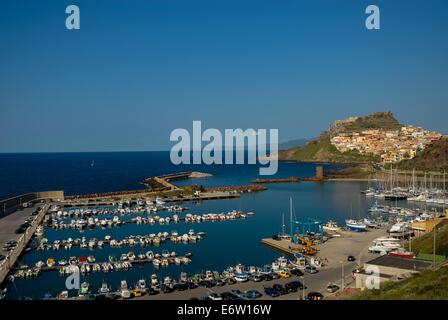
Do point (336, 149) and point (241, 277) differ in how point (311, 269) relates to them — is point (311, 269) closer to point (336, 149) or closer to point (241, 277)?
point (241, 277)

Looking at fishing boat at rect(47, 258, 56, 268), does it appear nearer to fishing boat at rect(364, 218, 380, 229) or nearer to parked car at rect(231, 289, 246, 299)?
parked car at rect(231, 289, 246, 299)

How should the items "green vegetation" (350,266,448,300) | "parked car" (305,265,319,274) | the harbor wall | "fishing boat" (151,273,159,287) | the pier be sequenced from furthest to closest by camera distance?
the pier
the harbor wall
"parked car" (305,265,319,274)
"fishing boat" (151,273,159,287)
"green vegetation" (350,266,448,300)

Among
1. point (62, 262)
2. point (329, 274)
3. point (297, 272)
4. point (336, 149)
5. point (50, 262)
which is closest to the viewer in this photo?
point (329, 274)

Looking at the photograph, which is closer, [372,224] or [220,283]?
[220,283]

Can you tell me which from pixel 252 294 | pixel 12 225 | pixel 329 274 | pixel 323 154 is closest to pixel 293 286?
pixel 252 294

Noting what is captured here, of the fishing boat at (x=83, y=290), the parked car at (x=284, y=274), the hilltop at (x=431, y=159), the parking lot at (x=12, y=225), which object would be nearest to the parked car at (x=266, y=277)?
the parked car at (x=284, y=274)

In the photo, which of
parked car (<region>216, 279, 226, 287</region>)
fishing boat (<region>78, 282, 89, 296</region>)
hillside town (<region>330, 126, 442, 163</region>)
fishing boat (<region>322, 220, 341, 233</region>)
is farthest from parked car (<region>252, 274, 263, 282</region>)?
hillside town (<region>330, 126, 442, 163</region>)
